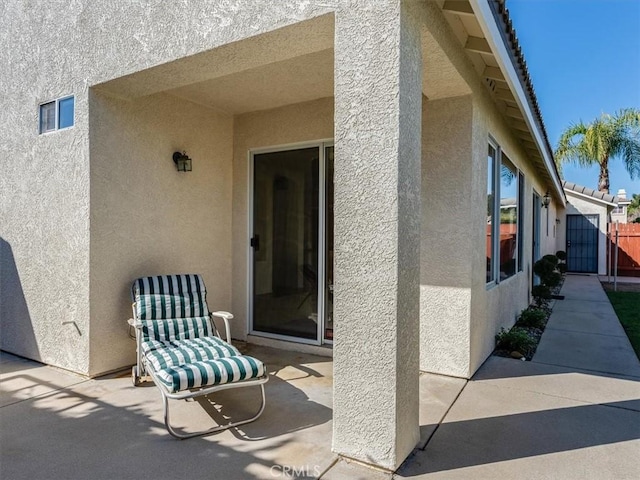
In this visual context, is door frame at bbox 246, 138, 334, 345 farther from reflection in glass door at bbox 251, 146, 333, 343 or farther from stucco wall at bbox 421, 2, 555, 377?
stucco wall at bbox 421, 2, 555, 377

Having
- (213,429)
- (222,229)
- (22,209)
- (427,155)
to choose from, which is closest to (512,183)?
(427,155)

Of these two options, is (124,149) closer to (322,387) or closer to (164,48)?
(164,48)

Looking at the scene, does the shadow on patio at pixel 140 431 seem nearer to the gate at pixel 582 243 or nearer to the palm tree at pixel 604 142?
the gate at pixel 582 243

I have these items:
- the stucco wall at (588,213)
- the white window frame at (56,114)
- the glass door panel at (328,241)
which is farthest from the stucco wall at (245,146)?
the stucco wall at (588,213)

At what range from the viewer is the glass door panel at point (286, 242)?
274 inches

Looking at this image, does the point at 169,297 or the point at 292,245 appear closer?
the point at 169,297

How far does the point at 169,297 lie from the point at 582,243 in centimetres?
2385

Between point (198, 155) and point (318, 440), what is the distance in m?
5.12

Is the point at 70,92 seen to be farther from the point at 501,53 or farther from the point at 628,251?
the point at 628,251

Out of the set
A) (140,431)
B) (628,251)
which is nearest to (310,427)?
(140,431)

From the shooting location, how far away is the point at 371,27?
11.4 feet

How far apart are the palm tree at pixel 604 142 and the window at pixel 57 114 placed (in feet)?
79.7

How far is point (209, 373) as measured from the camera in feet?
13.9

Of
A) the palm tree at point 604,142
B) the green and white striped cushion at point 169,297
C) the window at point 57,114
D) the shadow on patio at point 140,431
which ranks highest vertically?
the palm tree at point 604,142
